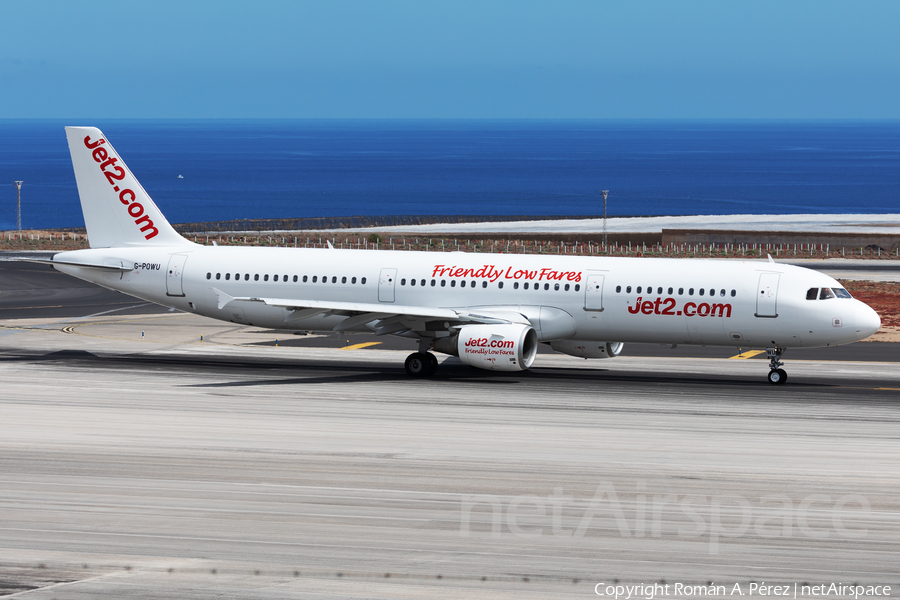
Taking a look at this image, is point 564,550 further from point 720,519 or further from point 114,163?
point 114,163

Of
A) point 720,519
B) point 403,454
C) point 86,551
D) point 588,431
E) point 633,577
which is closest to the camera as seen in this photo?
point 633,577

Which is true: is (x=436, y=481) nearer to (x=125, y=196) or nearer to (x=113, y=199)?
(x=125, y=196)

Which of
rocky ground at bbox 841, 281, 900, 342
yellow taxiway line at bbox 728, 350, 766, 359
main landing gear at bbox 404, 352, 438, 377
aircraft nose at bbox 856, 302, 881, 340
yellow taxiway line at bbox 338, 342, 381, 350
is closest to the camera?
aircraft nose at bbox 856, 302, 881, 340

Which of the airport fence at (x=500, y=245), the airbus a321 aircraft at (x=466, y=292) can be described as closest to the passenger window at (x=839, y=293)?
the airbus a321 aircraft at (x=466, y=292)

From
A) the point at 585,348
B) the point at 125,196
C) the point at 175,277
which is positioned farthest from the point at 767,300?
the point at 125,196

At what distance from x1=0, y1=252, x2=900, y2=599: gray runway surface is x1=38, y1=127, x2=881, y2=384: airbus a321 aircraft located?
1.85 metres

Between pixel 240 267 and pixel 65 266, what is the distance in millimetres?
7929

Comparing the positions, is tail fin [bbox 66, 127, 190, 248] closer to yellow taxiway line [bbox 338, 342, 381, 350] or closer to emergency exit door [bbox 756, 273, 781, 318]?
yellow taxiway line [bbox 338, 342, 381, 350]

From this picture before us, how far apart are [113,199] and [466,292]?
51.8ft

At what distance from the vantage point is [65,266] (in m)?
43.3

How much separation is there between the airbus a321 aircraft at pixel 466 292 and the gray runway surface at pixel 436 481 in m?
1.85

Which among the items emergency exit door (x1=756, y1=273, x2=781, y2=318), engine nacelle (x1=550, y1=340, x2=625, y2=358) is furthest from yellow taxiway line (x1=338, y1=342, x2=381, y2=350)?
emergency exit door (x1=756, y1=273, x2=781, y2=318)

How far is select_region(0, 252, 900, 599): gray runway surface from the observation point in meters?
18.4

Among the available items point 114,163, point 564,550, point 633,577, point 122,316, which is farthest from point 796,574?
point 122,316
